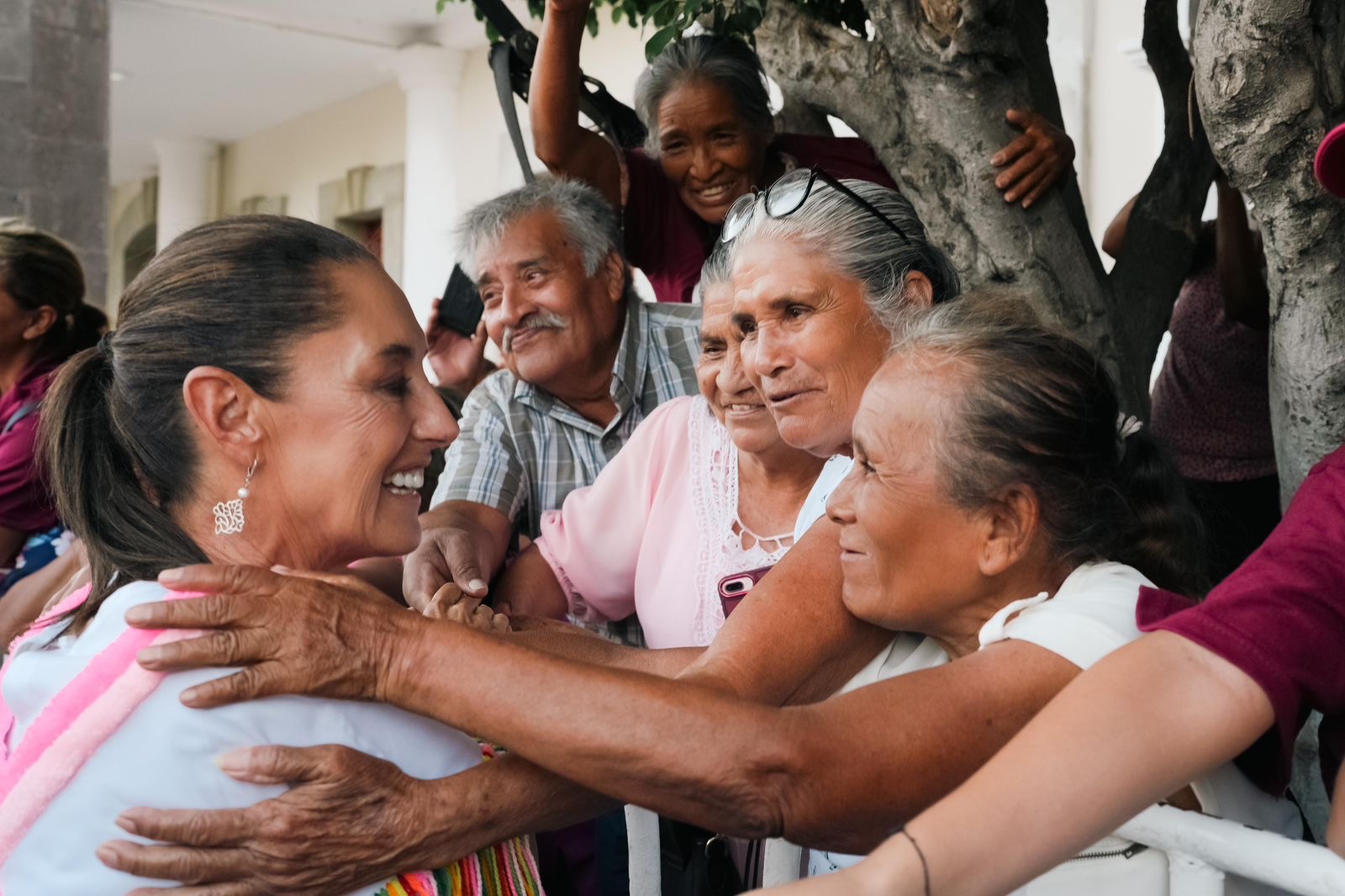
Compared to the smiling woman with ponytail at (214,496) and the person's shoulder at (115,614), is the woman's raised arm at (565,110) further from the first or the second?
the person's shoulder at (115,614)

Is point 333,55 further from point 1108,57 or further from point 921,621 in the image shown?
point 921,621

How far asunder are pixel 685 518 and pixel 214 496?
997mm

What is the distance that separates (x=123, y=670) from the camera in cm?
166

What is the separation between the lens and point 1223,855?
1456mm

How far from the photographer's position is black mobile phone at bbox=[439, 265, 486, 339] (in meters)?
4.89

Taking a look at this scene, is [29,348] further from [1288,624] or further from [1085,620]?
[1288,624]

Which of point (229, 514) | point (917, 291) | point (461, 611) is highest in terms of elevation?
point (917, 291)

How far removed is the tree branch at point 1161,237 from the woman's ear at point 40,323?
3.17 metres

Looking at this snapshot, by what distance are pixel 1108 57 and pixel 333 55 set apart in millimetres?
6657

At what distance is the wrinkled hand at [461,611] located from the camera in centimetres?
238

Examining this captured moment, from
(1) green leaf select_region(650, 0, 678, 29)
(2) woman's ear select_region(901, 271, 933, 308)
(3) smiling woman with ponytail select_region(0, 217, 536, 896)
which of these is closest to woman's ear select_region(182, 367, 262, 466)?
(3) smiling woman with ponytail select_region(0, 217, 536, 896)

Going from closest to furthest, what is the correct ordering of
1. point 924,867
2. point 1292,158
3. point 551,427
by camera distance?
point 924,867 → point 1292,158 → point 551,427

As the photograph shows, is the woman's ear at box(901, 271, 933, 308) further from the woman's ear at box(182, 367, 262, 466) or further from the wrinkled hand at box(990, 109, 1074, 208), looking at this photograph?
the woman's ear at box(182, 367, 262, 466)

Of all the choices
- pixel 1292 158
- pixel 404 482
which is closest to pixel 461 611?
pixel 404 482
